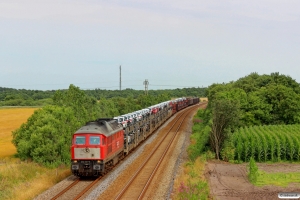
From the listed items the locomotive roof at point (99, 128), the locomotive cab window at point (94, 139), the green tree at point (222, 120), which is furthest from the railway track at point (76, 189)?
the green tree at point (222, 120)

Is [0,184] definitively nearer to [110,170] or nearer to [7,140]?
[110,170]

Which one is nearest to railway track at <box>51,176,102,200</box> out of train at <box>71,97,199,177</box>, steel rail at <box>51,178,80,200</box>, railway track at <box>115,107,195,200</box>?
steel rail at <box>51,178,80,200</box>

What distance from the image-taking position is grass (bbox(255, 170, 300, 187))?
25.1 m

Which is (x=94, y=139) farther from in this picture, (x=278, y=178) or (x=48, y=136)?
(x=278, y=178)

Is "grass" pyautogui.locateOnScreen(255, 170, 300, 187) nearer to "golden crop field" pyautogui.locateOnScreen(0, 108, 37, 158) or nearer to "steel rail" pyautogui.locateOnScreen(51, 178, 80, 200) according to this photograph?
"steel rail" pyautogui.locateOnScreen(51, 178, 80, 200)

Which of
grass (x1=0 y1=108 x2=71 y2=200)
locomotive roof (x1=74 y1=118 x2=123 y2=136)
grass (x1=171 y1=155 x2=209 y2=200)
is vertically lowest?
grass (x1=0 y1=108 x2=71 y2=200)

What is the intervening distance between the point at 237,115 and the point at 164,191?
16086 mm

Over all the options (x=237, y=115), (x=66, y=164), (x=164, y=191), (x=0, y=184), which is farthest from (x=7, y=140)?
(x=164, y=191)

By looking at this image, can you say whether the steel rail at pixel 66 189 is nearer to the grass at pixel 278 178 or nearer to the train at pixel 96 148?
the train at pixel 96 148

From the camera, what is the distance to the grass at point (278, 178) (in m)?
25.1

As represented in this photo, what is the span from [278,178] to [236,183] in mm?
3767

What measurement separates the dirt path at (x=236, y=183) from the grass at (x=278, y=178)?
889 mm

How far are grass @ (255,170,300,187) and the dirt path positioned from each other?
89 centimetres

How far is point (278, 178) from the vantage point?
88.1ft
